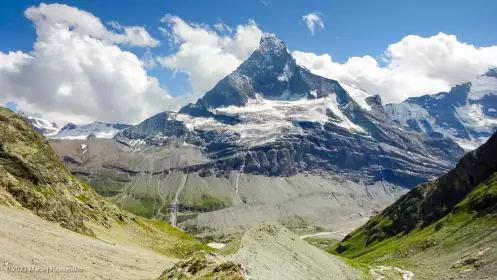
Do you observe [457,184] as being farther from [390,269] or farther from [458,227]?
[390,269]

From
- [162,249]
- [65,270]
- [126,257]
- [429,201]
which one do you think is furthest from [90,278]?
[429,201]

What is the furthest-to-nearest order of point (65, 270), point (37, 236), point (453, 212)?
point (453, 212) < point (37, 236) < point (65, 270)

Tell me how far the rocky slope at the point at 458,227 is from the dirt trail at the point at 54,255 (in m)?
61.7

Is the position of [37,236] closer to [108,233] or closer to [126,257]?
[126,257]

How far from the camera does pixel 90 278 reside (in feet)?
187

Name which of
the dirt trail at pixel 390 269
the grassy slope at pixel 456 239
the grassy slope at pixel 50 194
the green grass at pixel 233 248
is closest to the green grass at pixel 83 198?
the grassy slope at pixel 50 194

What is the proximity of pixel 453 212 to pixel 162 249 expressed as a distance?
99961mm

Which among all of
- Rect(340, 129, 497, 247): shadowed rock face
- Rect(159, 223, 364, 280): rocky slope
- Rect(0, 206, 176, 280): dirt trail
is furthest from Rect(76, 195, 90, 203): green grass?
Rect(340, 129, 497, 247): shadowed rock face

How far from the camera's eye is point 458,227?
134 meters

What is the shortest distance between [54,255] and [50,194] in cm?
4180

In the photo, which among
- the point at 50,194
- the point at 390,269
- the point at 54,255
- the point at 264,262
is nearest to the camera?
the point at 264,262

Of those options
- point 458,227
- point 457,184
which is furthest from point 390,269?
point 457,184

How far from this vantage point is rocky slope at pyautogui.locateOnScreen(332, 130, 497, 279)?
100 meters

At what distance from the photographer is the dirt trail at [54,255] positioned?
5362cm
